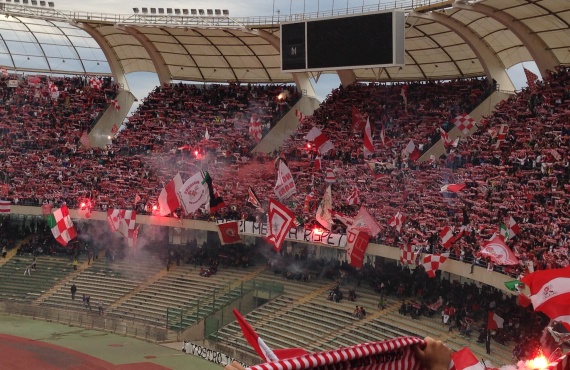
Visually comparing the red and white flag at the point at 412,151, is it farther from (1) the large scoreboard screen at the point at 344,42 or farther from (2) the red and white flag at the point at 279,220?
(2) the red and white flag at the point at 279,220

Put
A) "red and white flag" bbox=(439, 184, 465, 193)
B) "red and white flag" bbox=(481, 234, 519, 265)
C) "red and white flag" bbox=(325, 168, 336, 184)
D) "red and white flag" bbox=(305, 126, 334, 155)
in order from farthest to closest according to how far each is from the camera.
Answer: "red and white flag" bbox=(305, 126, 334, 155) → "red and white flag" bbox=(325, 168, 336, 184) → "red and white flag" bbox=(439, 184, 465, 193) → "red and white flag" bbox=(481, 234, 519, 265)

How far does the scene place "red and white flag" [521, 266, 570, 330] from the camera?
39.5 ft

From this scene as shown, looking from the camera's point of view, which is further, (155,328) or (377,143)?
(377,143)

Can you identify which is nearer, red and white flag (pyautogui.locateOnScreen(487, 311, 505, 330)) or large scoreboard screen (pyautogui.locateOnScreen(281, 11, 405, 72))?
red and white flag (pyautogui.locateOnScreen(487, 311, 505, 330))

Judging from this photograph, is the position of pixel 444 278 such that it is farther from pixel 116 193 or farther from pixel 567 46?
pixel 116 193

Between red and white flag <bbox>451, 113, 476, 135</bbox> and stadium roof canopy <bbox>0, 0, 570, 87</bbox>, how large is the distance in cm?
376

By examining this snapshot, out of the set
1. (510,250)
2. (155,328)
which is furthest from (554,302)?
(155,328)

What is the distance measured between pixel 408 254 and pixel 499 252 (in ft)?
25.2

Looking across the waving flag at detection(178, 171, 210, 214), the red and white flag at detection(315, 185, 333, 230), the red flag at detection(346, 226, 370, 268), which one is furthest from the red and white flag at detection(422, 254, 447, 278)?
the waving flag at detection(178, 171, 210, 214)

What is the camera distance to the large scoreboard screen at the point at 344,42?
3666 centimetres

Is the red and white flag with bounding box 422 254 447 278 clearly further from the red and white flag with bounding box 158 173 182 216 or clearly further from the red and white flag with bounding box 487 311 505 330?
the red and white flag with bounding box 158 173 182 216

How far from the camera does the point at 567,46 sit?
3891 centimetres

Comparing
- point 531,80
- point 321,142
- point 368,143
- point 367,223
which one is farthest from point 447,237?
point 321,142

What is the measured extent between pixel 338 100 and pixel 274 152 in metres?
4.87
